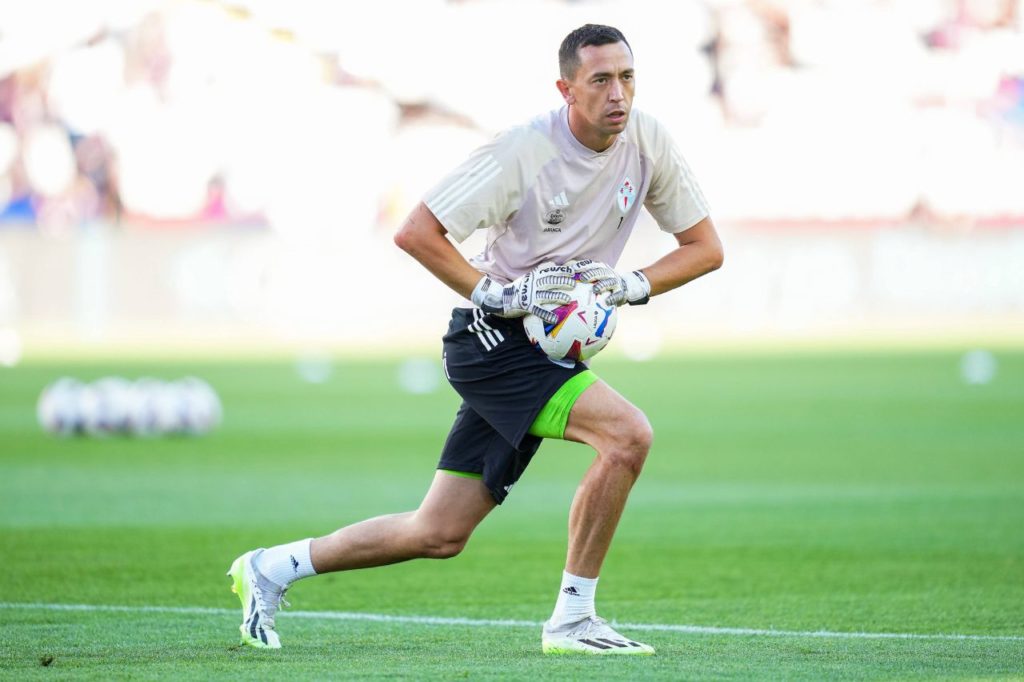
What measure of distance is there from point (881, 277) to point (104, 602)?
3266 centimetres

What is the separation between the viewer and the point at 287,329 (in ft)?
129

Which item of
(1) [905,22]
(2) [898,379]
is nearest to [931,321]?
(1) [905,22]

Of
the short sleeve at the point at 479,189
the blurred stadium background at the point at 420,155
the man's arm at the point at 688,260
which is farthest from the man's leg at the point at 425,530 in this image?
the blurred stadium background at the point at 420,155

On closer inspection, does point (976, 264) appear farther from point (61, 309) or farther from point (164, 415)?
point (164, 415)

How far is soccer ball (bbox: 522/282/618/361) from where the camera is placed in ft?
22.7

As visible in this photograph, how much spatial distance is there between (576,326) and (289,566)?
1605mm

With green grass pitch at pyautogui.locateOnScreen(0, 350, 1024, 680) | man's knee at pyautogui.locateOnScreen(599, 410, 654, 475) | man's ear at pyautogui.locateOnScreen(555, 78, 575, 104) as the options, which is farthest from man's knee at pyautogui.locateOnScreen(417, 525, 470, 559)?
man's ear at pyautogui.locateOnScreen(555, 78, 575, 104)

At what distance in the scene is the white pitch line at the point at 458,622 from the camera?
744 cm

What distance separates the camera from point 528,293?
6.95 metres

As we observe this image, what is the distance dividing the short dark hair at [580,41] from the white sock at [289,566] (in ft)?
7.37

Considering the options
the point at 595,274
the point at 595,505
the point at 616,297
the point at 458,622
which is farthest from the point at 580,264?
the point at 458,622

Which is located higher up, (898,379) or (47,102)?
(47,102)

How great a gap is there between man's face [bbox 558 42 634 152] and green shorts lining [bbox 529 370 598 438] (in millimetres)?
1021

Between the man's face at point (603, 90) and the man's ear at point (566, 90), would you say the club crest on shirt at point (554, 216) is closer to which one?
the man's face at point (603, 90)
